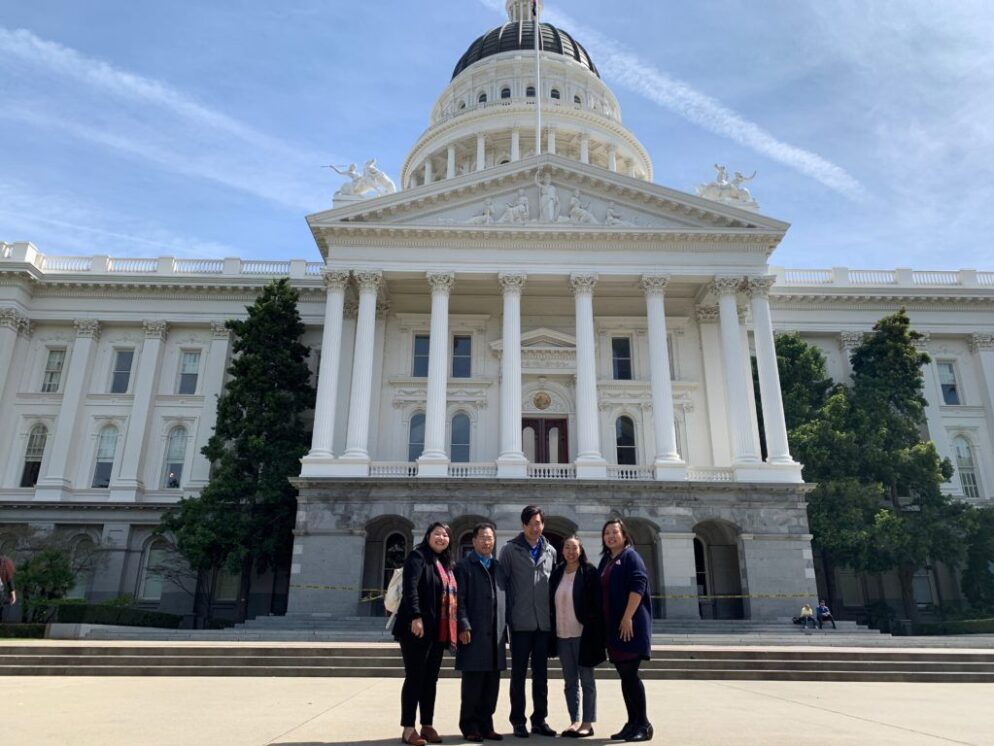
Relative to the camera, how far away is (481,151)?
5025 cm

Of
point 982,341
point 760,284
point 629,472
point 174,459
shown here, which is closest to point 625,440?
point 629,472

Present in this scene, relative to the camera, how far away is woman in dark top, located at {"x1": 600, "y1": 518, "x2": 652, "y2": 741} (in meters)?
6.88

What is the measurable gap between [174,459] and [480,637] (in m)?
32.1

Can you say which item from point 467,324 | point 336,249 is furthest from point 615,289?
point 336,249

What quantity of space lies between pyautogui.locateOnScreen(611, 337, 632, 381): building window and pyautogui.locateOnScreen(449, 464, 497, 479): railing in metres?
8.23

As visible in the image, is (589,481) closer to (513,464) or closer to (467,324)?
(513,464)

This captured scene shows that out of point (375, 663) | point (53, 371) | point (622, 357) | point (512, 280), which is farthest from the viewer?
point (53, 371)

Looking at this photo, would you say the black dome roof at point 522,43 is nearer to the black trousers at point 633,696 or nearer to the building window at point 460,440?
the building window at point 460,440

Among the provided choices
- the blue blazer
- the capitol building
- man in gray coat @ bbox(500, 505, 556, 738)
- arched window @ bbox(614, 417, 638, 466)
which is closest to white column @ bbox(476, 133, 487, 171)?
the capitol building

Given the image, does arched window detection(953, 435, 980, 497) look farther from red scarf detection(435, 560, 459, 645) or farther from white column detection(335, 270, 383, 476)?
red scarf detection(435, 560, 459, 645)

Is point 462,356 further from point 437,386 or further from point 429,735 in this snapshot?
point 429,735

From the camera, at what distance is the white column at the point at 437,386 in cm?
2736

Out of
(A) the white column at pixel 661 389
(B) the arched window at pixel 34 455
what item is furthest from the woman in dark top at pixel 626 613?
(B) the arched window at pixel 34 455

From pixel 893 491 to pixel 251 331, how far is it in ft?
91.9
